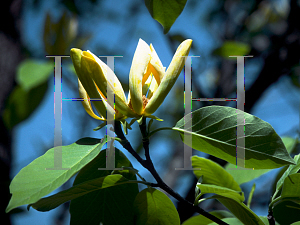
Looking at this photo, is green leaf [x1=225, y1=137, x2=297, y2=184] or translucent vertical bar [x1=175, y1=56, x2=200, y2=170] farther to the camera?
green leaf [x1=225, y1=137, x2=297, y2=184]

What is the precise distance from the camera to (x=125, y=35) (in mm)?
2076

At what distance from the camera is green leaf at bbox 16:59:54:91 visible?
3.59 ft

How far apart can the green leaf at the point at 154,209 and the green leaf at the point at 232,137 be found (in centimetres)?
12

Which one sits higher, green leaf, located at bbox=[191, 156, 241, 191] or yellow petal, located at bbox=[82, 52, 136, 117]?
yellow petal, located at bbox=[82, 52, 136, 117]

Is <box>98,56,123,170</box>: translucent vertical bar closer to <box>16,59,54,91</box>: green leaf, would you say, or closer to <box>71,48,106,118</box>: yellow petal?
<box>71,48,106,118</box>: yellow petal

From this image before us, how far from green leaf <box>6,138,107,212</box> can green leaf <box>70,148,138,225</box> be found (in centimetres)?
6

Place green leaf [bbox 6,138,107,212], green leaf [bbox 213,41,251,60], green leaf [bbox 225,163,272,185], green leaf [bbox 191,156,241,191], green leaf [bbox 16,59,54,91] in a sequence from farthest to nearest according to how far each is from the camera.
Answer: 1. green leaf [bbox 213,41,251,60]
2. green leaf [bbox 16,59,54,91]
3. green leaf [bbox 225,163,272,185]
4. green leaf [bbox 191,156,241,191]
5. green leaf [bbox 6,138,107,212]

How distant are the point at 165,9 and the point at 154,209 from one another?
0.37m

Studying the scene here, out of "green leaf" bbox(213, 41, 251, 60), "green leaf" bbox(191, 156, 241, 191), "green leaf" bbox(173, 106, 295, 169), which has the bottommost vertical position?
"green leaf" bbox(191, 156, 241, 191)

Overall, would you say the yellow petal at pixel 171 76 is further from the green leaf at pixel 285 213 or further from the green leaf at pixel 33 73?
the green leaf at pixel 33 73

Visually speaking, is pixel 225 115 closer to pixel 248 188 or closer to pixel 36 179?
pixel 36 179

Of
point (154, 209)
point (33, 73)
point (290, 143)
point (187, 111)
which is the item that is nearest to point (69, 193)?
point (154, 209)

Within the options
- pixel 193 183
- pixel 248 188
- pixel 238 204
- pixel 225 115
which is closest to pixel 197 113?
pixel 225 115

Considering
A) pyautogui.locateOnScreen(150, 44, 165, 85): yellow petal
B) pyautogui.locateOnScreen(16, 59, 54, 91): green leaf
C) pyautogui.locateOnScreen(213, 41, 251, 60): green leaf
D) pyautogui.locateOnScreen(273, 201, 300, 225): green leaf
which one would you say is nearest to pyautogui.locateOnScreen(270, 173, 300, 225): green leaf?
pyautogui.locateOnScreen(273, 201, 300, 225): green leaf
